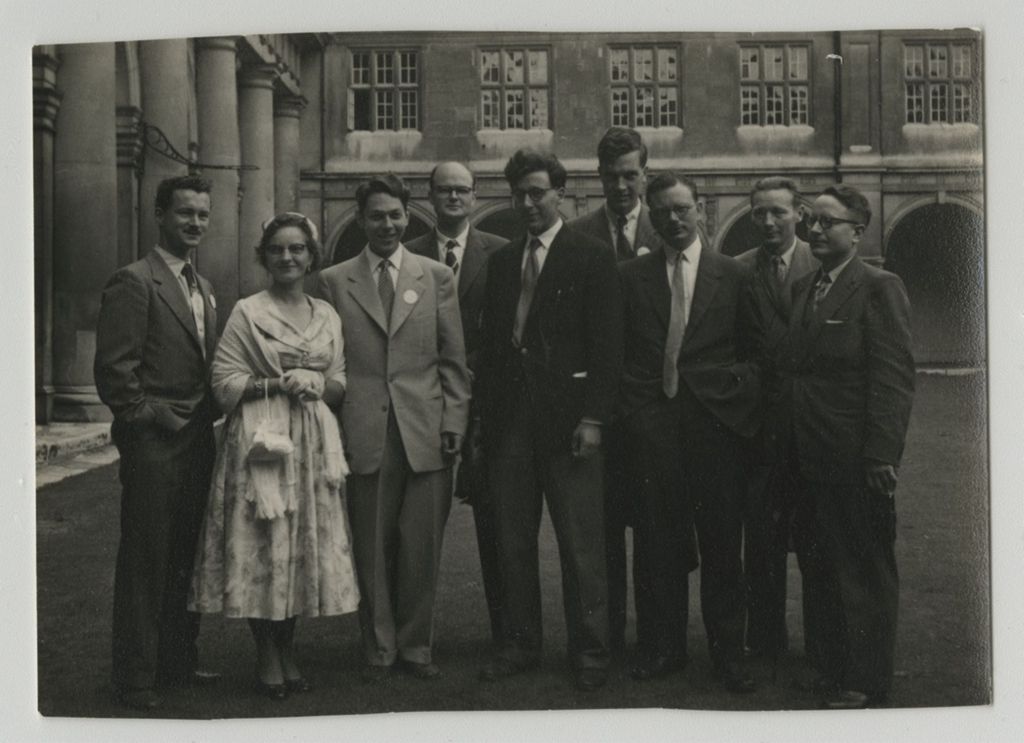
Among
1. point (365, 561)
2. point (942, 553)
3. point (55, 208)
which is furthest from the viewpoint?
point (55, 208)

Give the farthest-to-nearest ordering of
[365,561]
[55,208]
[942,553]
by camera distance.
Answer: [55,208], [942,553], [365,561]

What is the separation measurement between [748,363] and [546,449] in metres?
0.90

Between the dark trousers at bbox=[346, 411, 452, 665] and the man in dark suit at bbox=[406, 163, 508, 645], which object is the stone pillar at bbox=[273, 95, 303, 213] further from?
the dark trousers at bbox=[346, 411, 452, 665]

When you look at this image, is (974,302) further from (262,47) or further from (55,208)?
(55,208)

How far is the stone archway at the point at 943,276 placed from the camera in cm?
459

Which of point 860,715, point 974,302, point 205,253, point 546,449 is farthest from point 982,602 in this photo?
point 205,253

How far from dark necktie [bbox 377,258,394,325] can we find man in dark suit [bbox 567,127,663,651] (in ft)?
2.59

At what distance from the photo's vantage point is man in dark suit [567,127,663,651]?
4.58m

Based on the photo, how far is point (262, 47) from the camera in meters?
4.82

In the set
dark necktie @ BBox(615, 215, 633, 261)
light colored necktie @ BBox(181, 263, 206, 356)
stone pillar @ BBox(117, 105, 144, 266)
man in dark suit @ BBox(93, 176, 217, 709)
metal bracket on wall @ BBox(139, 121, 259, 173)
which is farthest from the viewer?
metal bracket on wall @ BBox(139, 121, 259, 173)

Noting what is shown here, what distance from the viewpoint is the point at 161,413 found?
4.30m

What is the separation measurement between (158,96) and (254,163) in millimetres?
524

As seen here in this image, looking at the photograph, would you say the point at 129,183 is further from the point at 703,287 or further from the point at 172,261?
the point at 703,287

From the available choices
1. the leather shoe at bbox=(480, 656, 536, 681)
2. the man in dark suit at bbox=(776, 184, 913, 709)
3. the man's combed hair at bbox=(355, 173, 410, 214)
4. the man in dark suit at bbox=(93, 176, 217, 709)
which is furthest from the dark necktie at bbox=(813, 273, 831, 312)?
the man in dark suit at bbox=(93, 176, 217, 709)
